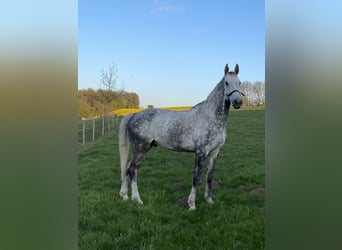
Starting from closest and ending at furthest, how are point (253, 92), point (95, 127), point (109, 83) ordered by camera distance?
1. point (253, 92)
2. point (109, 83)
3. point (95, 127)

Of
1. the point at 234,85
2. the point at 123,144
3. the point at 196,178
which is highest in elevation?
the point at 234,85

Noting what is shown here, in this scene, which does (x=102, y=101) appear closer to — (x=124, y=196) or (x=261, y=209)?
(x=124, y=196)

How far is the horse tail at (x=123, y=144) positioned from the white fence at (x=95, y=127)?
42 mm

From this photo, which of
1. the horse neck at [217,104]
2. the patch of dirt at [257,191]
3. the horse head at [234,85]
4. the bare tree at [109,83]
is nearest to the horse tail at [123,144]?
the bare tree at [109,83]

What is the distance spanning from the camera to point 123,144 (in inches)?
64.8

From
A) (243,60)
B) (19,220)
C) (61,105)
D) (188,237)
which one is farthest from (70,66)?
(188,237)

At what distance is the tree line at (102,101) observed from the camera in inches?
57.5

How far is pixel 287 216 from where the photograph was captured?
1.09m

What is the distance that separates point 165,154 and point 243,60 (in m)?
0.62

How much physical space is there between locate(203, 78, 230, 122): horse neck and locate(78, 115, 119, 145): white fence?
1.56ft

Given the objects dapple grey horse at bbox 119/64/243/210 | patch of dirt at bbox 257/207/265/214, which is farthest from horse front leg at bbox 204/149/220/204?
patch of dirt at bbox 257/207/265/214

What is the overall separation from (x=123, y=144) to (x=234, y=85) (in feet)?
2.12

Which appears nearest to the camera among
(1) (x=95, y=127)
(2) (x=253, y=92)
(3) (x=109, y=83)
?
(2) (x=253, y=92)

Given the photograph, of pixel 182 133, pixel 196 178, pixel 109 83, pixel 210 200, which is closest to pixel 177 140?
pixel 182 133
